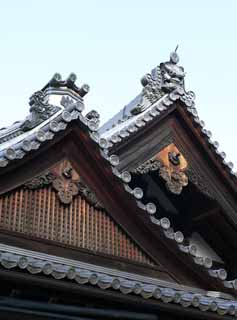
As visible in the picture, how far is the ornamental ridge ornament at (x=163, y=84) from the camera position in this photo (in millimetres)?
10820

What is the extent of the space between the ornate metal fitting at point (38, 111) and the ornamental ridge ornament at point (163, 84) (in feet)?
5.37

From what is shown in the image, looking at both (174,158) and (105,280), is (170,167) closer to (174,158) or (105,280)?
(174,158)

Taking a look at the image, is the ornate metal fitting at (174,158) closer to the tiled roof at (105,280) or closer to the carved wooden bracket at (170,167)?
the carved wooden bracket at (170,167)

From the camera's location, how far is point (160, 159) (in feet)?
34.1

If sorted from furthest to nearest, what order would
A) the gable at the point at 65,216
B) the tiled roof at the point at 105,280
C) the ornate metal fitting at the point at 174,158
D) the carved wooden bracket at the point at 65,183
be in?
the ornate metal fitting at the point at 174,158, the carved wooden bracket at the point at 65,183, the gable at the point at 65,216, the tiled roof at the point at 105,280

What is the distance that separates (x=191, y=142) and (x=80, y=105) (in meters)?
3.83

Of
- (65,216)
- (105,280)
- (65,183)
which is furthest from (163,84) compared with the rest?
(105,280)

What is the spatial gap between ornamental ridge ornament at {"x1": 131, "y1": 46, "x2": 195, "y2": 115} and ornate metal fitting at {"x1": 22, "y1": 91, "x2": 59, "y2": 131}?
1.64m

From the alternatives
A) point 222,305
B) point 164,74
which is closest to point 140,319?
point 222,305

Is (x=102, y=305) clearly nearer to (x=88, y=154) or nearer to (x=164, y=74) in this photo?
(x=88, y=154)

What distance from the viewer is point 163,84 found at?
11164 mm

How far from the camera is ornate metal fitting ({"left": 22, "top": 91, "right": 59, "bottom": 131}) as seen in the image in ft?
34.7

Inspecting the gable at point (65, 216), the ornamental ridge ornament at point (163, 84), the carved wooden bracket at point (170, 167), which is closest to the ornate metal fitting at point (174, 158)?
the carved wooden bracket at point (170, 167)

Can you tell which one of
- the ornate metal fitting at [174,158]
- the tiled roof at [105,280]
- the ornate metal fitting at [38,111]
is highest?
the ornate metal fitting at [38,111]
